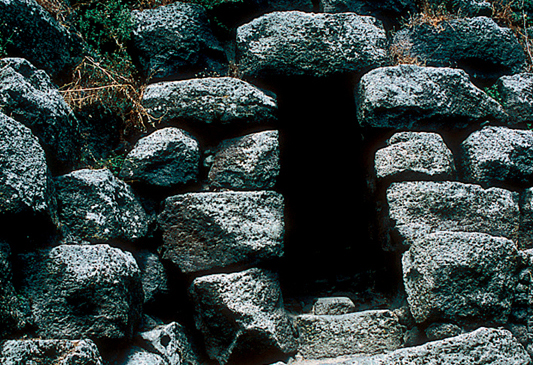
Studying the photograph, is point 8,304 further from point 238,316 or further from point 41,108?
point 238,316

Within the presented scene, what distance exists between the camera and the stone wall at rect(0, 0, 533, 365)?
1.97 metres

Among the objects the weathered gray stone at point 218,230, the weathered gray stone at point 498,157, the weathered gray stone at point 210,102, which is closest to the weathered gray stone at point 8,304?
the weathered gray stone at point 218,230

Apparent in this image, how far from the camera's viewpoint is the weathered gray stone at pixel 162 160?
250cm

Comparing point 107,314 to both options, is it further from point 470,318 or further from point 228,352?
point 470,318

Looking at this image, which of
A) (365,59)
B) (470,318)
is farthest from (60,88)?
(470,318)

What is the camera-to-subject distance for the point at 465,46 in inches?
120

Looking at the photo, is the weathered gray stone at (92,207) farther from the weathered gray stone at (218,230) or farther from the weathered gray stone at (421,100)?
the weathered gray stone at (421,100)

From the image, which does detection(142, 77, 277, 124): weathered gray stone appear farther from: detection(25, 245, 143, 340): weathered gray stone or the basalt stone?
detection(25, 245, 143, 340): weathered gray stone

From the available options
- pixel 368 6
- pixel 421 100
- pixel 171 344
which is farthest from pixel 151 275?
pixel 368 6

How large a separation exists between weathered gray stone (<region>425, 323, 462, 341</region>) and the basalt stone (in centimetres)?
234

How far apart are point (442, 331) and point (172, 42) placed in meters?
2.19

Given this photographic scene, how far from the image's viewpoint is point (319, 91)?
2924 mm

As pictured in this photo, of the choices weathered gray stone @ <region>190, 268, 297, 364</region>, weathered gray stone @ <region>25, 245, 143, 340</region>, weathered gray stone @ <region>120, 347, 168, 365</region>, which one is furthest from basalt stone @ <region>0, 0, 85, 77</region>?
weathered gray stone @ <region>120, 347, 168, 365</region>

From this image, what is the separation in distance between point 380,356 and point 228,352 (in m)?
0.74
